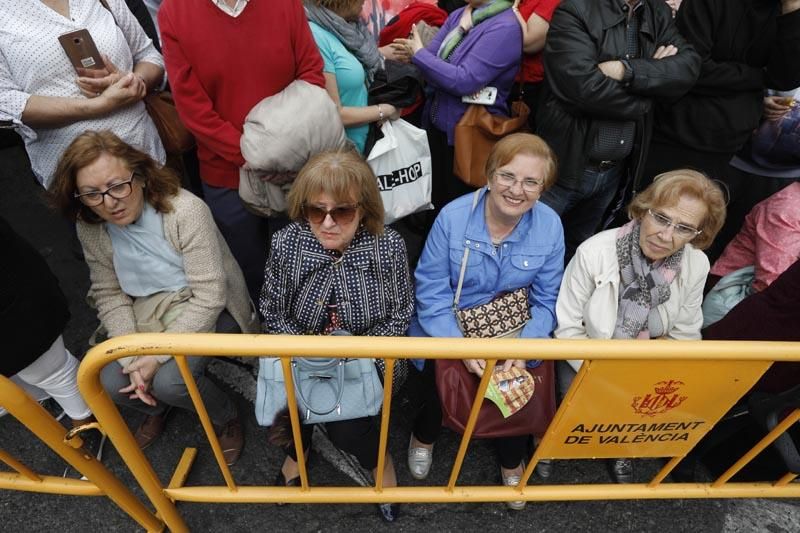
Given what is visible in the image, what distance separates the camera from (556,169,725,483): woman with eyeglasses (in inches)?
88.4

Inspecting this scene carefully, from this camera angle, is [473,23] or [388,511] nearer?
[388,511]

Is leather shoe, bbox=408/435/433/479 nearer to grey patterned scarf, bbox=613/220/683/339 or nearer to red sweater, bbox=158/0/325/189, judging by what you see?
grey patterned scarf, bbox=613/220/683/339

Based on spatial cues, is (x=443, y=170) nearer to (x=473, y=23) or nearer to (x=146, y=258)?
(x=473, y=23)

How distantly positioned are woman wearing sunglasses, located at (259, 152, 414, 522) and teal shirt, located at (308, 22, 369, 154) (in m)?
0.66

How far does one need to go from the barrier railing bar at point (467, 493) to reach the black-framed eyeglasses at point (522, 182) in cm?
132

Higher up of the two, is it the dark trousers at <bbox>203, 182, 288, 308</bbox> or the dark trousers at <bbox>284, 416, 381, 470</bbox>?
the dark trousers at <bbox>203, 182, 288, 308</bbox>

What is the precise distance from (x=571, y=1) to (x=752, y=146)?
1.56m

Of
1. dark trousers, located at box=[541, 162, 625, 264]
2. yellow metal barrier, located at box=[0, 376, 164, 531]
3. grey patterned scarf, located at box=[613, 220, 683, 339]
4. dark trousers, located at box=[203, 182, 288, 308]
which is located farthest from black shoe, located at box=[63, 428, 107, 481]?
dark trousers, located at box=[541, 162, 625, 264]

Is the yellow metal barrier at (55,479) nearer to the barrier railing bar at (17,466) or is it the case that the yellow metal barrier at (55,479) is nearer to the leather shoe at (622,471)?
the barrier railing bar at (17,466)

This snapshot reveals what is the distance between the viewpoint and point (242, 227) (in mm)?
2846

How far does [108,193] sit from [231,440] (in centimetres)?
142

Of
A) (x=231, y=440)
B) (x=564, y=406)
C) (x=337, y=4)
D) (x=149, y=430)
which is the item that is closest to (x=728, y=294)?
(x=564, y=406)

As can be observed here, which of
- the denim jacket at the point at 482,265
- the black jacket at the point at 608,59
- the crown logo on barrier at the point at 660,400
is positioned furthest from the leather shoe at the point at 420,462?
the black jacket at the point at 608,59

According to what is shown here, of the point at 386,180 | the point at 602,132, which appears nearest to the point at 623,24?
the point at 602,132
